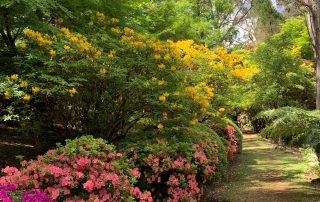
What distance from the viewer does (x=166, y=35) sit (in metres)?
15.0

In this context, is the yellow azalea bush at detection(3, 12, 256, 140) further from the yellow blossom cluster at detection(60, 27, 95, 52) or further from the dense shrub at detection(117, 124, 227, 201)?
the dense shrub at detection(117, 124, 227, 201)

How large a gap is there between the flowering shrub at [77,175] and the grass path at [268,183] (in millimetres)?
3897

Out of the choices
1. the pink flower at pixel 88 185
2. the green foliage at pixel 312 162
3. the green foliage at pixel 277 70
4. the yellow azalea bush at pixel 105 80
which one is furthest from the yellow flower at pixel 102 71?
the green foliage at pixel 277 70

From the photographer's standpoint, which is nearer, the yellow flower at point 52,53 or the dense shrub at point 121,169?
the dense shrub at point 121,169

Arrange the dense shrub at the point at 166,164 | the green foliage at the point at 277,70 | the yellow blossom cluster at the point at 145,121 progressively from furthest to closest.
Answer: the green foliage at the point at 277,70 < the yellow blossom cluster at the point at 145,121 < the dense shrub at the point at 166,164

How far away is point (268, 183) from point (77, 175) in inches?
255

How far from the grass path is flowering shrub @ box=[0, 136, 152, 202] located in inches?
153

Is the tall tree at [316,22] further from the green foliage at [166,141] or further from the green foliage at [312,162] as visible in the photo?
the green foliage at [166,141]

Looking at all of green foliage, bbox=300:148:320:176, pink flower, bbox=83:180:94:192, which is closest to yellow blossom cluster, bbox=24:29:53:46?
pink flower, bbox=83:180:94:192

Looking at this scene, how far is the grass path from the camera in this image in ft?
25.1

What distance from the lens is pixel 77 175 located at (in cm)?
389

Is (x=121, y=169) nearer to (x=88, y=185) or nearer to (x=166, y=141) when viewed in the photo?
(x=88, y=185)

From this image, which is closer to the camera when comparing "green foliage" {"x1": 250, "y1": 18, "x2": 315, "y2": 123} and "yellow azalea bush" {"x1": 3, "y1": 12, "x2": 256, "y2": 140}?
"yellow azalea bush" {"x1": 3, "y1": 12, "x2": 256, "y2": 140}

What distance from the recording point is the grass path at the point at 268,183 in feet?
25.1
